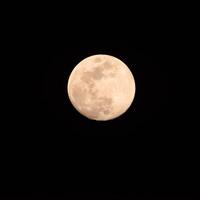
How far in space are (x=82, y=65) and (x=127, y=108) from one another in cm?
71

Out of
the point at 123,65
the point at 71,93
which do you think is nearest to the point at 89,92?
the point at 71,93

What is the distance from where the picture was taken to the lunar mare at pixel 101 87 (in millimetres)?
4086

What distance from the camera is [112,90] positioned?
407 centimetres

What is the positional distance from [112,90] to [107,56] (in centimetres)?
43

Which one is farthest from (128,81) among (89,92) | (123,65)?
(89,92)

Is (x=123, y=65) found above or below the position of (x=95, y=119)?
above

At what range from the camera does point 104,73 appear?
411 cm

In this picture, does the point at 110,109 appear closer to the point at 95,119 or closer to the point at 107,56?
the point at 95,119

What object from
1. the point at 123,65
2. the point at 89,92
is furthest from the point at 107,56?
the point at 89,92

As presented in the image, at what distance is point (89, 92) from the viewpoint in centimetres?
412

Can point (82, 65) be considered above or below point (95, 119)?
above

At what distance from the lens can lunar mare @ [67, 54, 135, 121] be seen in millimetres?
4086

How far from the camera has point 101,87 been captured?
13.3 ft

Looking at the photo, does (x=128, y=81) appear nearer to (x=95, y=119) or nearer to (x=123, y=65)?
(x=123, y=65)
